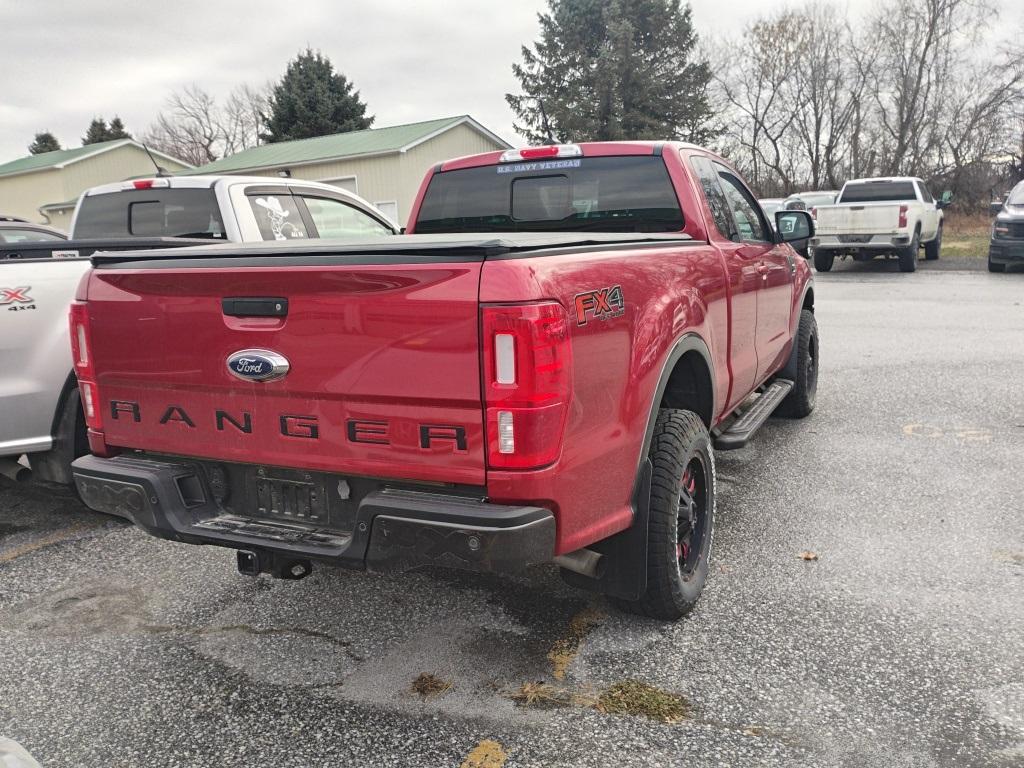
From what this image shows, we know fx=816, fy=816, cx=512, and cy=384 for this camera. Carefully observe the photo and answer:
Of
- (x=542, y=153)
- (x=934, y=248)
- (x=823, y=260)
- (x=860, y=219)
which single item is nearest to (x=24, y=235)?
(x=542, y=153)

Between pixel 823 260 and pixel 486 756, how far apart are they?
18.3 m

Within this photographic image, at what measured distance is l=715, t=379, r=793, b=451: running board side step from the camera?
13.0 feet

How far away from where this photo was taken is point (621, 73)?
3519 cm

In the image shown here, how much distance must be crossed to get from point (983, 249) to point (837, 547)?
20815mm

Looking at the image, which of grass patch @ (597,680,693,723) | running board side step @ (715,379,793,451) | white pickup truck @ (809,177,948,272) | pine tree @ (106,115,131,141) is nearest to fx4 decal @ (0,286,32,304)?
grass patch @ (597,680,693,723)

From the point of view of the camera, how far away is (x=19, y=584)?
147 inches

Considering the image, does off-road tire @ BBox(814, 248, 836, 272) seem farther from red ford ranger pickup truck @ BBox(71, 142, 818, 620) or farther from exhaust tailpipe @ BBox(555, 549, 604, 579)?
exhaust tailpipe @ BBox(555, 549, 604, 579)

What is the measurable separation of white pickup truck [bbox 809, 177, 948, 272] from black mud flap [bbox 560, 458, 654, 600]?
14569 millimetres

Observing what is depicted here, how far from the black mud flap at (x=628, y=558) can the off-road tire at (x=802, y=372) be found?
332 cm

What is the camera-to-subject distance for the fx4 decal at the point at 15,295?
12.6ft

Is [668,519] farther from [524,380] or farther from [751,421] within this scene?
[751,421]

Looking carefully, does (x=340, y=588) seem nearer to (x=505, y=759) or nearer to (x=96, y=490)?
(x=96, y=490)

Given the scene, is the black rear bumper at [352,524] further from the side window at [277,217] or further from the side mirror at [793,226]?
the side mirror at [793,226]

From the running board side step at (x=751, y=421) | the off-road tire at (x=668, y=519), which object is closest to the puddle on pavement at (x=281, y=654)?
the off-road tire at (x=668, y=519)
